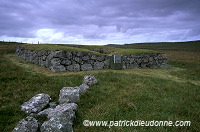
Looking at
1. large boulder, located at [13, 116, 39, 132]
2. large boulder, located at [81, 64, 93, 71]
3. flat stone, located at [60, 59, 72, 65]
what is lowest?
large boulder, located at [13, 116, 39, 132]

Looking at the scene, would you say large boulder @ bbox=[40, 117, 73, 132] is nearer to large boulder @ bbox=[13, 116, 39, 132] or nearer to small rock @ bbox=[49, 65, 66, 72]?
large boulder @ bbox=[13, 116, 39, 132]

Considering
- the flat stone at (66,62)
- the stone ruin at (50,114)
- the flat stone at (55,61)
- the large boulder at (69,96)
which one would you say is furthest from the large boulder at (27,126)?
the flat stone at (66,62)

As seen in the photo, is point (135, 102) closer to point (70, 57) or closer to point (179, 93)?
point (179, 93)

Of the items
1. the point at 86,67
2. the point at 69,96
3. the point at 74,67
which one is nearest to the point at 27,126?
the point at 69,96

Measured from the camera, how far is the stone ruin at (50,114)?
3431 mm

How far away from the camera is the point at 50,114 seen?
4094 millimetres

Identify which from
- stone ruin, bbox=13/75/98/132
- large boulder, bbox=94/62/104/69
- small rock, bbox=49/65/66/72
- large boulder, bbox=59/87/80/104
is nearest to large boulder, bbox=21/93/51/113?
stone ruin, bbox=13/75/98/132

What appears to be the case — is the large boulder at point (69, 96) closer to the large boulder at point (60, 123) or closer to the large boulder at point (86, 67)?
the large boulder at point (60, 123)

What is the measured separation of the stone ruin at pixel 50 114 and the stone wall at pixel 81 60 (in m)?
7.47

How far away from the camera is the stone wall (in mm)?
12758

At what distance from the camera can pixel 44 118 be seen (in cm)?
424

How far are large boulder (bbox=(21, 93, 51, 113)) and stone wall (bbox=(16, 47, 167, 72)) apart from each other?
7.33 m

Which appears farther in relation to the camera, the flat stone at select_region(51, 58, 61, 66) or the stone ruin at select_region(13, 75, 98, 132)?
the flat stone at select_region(51, 58, 61, 66)

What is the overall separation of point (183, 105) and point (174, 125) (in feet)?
5.48
